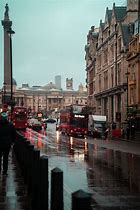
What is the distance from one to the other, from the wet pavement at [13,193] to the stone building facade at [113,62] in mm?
47940

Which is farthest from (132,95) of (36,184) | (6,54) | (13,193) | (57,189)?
(57,189)

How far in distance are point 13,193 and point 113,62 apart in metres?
67.1

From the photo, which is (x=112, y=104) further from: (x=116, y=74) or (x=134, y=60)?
(x=134, y=60)

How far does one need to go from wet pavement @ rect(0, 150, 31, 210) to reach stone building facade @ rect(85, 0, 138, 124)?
1887 inches

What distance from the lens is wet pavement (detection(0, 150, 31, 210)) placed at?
33.1 feet

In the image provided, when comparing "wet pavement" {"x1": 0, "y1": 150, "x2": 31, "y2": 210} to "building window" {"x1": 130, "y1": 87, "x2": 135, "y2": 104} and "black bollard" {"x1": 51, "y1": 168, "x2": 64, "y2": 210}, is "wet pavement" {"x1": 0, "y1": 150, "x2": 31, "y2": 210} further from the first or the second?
"building window" {"x1": 130, "y1": 87, "x2": 135, "y2": 104}

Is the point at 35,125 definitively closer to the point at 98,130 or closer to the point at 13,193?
the point at 98,130

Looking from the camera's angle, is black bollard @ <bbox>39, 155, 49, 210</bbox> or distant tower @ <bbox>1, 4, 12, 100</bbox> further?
distant tower @ <bbox>1, 4, 12, 100</bbox>

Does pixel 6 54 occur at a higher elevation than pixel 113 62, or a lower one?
higher

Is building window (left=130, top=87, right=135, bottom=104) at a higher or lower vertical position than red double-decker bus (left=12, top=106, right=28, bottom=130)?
higher

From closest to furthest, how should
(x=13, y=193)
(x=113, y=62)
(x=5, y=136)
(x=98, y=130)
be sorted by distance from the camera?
(x=13, y=193), (x=5, y=136), (x=98, y=130), (x=113, y=62)

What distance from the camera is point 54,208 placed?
26.1 feet

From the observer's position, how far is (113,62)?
7769 centimetres

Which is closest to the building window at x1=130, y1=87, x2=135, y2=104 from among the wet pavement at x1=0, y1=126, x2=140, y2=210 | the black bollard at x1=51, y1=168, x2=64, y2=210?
the wet pavement at x1=0, y1=126, x2=140, y2=210
